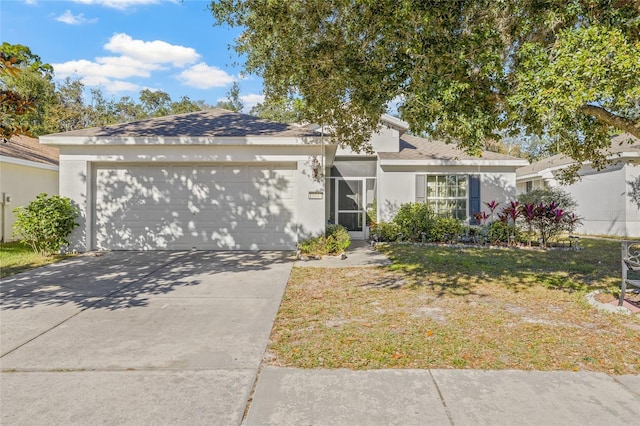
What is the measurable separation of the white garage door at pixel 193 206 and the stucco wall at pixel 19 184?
14.7ft

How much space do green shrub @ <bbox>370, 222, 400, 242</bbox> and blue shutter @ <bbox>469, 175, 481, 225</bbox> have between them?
341cm

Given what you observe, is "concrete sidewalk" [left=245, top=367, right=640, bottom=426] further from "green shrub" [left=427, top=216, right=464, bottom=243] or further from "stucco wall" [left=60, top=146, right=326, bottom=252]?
"green shrub" [left=427, top=216, right=464, bottom=243]

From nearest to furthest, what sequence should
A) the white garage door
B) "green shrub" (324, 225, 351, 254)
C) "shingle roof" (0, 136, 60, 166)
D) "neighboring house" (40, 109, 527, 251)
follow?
"green shrub" (324, 225, 351, 254)
"neighboring house" (40, 109, 527, 251)
the white garage door
"shingle roof" (0, 136, 60, 166)

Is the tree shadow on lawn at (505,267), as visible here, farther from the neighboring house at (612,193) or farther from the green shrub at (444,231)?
the neighboring house at (612,193)

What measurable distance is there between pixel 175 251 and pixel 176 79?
2070cm

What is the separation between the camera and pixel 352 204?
14.5 metres

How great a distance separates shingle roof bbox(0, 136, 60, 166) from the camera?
1275 centimetres

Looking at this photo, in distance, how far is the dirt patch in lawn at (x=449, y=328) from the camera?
3.61 m

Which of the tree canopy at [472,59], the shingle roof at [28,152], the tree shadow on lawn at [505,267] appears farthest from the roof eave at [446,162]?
the shingle roof at [28,152]

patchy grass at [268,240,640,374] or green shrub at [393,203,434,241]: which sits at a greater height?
green shrub at [393,203,434,241]

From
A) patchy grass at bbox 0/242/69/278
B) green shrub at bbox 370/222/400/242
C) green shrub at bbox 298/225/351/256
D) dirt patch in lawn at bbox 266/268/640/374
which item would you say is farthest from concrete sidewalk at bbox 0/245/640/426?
green shrub at bbox 370/222/400/242

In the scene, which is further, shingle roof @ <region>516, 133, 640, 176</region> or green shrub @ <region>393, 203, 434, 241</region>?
shingle roof @ <region>516, 133, 640, 176</region>

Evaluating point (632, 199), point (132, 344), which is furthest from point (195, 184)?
point (632, 199)

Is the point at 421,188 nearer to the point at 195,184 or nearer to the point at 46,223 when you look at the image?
the point at 195,184
